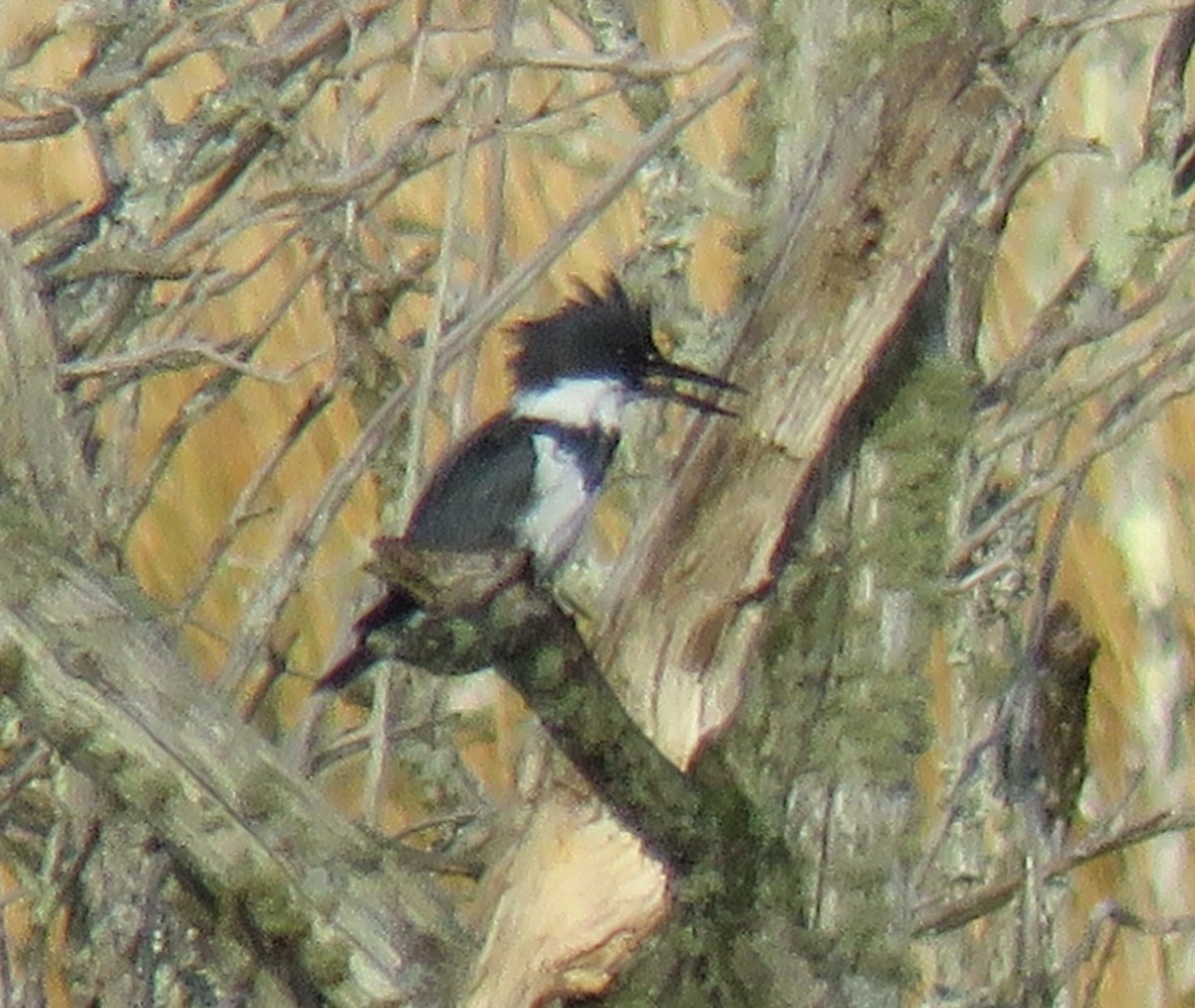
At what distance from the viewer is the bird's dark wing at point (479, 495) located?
12.3 feet

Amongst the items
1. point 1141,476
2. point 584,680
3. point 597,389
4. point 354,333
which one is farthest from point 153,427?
point 584,680

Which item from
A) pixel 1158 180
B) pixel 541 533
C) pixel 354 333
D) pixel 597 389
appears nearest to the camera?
pixel 1158 180

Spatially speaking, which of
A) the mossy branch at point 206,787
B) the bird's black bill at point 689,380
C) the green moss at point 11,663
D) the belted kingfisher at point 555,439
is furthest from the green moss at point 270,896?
the belted kingfisher at point 555,439

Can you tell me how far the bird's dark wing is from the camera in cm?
375

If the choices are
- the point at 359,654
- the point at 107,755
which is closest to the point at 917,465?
the point at 107,755

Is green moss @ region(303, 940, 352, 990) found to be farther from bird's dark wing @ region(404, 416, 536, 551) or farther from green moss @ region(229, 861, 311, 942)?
bird's dark wing @ region(404, 416, 536, 551)

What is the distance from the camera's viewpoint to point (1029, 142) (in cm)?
288

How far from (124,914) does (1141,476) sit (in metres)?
2.10

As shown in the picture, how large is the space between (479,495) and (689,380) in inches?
29.8

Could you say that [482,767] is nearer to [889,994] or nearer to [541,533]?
[541,533]

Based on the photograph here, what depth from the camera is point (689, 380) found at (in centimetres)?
314

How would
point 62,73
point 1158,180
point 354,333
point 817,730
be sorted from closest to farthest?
point 817,730 → point 1158,180 → point 354,333 → point 62,73

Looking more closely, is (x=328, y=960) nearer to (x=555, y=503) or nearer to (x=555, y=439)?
(x=555, y=503)

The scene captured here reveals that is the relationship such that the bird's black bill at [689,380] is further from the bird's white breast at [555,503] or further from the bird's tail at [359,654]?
the bird's tail at [359,654]
